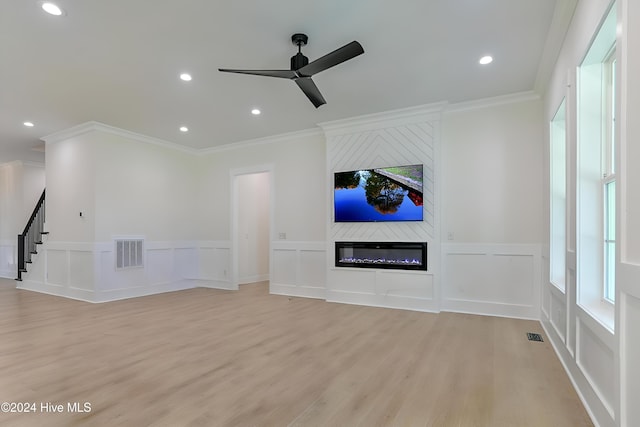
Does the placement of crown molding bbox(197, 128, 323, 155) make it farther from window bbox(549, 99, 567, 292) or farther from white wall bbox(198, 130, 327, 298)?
window bbox(549, 99, 567, 292)

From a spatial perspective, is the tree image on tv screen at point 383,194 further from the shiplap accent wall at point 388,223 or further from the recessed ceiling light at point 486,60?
the recessed ceiling light at point 486,60

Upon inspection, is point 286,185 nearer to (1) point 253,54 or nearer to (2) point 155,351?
(1) point 253,54

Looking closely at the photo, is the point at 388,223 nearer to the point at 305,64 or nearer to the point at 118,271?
the point at 305,64

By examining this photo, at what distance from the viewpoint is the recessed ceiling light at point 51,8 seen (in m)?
2.67

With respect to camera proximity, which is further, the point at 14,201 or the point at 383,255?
the point at 14,201

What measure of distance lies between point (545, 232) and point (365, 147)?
9.03 feet

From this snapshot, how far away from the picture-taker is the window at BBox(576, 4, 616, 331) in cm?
227

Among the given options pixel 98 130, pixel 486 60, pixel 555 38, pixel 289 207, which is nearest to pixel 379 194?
pixel 289 207

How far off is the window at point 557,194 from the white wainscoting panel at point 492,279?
85 cm

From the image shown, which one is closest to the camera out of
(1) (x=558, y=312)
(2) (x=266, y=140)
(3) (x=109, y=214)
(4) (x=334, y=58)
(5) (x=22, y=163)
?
(4) (x=334, y=58)

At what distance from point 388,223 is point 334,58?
2892mm

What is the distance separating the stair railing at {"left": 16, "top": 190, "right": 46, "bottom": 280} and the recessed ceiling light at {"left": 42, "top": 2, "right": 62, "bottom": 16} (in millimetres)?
5704

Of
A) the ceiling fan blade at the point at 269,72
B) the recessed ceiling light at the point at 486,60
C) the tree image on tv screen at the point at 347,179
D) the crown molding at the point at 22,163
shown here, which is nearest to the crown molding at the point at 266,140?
the tree image on tv screen at the point at 347,179

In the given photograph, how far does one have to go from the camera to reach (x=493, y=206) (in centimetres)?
462
